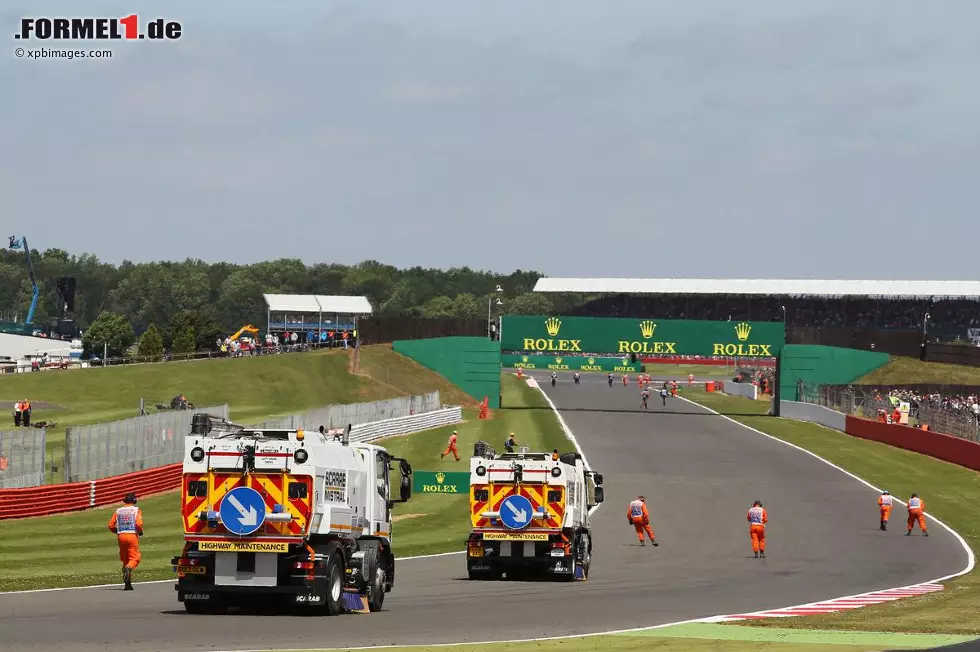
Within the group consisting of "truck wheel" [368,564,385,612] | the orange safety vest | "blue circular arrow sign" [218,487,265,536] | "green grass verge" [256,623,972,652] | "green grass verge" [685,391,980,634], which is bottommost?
"green grass verge" [685,391,980,634]

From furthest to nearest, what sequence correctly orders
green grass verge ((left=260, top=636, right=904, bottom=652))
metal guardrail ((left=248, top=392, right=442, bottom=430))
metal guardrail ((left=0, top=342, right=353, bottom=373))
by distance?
metal guardrail ((left=0, top=342, right=353, bottom=373)) < metal guardrail ((left=248, top=392, right=442, bottom=430)) < green grass verge ((left=260, top=636, right=904, bottom=652))

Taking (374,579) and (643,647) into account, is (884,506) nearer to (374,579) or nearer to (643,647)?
(374,579)

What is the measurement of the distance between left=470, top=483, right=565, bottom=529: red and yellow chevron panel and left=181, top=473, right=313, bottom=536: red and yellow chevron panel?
8.67m

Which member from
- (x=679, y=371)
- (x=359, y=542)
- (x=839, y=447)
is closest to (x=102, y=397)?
(x=839, y=447)

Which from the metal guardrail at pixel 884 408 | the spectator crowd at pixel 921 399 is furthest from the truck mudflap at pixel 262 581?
the spectator crowd at pixel 921 399

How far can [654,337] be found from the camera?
→ 8738 cm

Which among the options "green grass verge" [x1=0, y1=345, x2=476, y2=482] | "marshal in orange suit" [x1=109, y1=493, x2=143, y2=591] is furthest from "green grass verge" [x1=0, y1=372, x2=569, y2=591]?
"green grass verge" [x1=0, y1=345, x2=476, y2=482]

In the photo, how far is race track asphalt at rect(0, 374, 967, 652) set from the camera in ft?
61.1

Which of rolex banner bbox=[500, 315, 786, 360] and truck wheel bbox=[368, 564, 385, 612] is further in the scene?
rolex banner bbox=[500, 315, 786, 360]

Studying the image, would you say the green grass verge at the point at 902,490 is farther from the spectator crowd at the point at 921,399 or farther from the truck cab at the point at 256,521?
the truck cab at the point at 256,521

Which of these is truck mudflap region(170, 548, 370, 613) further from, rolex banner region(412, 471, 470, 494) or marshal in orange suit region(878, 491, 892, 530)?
marshal in orange suit region(878, 491, 892, 530)

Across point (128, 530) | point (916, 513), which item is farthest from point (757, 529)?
point (128, 530)

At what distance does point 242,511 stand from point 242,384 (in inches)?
2831

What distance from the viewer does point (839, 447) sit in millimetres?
70062
